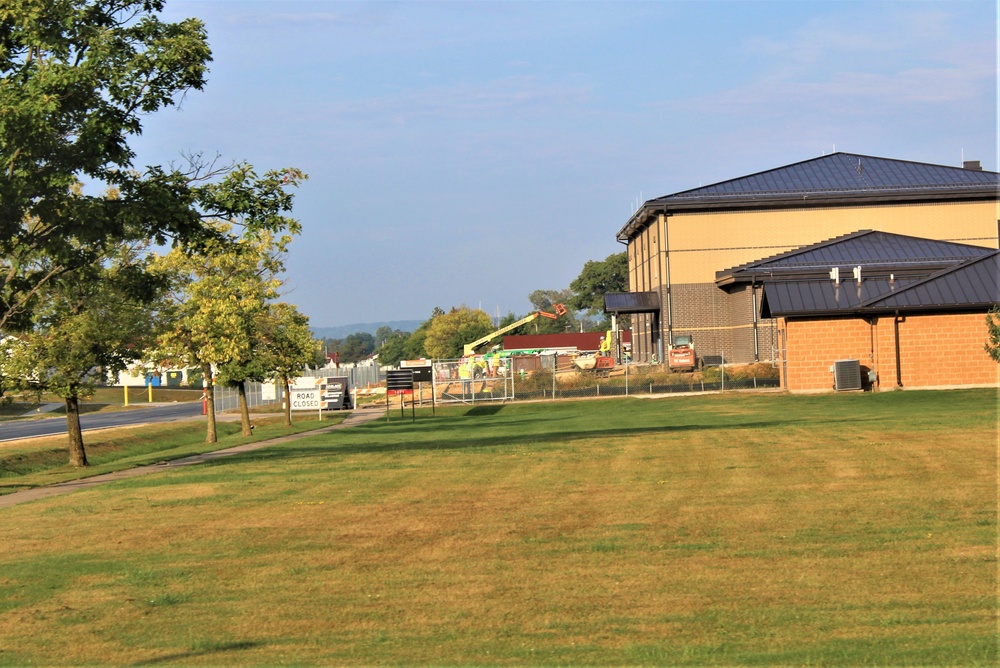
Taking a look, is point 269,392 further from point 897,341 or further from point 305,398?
point 897,341

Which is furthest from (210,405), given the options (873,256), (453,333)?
(453,333)

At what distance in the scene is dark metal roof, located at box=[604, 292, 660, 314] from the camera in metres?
66.7

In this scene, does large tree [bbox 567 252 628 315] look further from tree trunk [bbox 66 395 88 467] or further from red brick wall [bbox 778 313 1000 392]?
tree trunk [bbox 66 395 88 467]

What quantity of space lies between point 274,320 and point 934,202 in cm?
4422

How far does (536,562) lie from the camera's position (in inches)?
403

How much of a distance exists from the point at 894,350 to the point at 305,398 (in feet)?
85.0

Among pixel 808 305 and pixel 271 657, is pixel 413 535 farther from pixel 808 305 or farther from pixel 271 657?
pixel 808 305

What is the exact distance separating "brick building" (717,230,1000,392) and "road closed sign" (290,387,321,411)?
2071 centimetres

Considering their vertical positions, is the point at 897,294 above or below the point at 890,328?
above

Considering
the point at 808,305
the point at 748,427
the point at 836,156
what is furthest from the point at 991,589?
the point at 836,156

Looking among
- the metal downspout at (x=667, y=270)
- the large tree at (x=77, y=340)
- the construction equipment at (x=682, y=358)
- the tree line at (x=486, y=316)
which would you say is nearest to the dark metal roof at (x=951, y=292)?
the construction equipment at (x=682, y=358)

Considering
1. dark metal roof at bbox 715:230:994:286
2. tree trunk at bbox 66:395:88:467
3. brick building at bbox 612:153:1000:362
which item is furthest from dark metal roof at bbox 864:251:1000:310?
tree trunk at bbox 66:395:88:467

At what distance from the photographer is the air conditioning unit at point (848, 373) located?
132ft

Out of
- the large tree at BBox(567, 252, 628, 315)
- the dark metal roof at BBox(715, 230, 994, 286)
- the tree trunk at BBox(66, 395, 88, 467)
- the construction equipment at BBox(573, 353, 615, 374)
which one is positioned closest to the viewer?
the tree trunk at BBox(66, 395, 88, 467)
